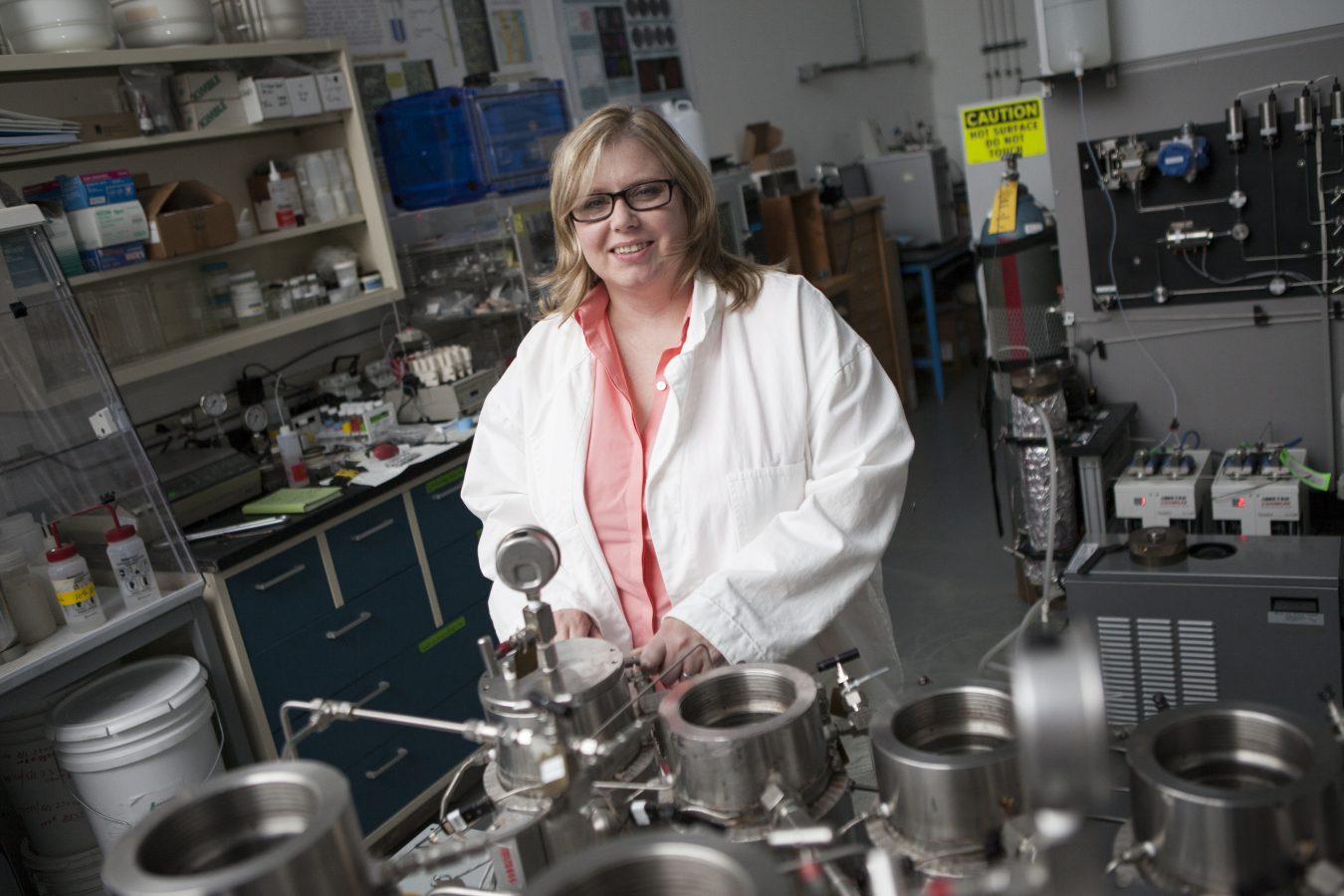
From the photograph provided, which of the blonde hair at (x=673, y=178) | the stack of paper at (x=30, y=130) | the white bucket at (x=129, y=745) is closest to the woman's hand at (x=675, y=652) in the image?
the blonde hair at (x=673, y=178)

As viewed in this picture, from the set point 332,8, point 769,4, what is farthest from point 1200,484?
point 769,4

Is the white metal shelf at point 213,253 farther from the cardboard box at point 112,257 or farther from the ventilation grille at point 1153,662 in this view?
the ventilation grille at point 1153,662

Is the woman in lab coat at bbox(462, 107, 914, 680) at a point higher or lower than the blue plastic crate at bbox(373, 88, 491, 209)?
lower

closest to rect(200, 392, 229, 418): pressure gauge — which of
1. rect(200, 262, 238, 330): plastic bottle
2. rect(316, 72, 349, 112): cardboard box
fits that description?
rect(200, 262, 238, 330): plastic bottle

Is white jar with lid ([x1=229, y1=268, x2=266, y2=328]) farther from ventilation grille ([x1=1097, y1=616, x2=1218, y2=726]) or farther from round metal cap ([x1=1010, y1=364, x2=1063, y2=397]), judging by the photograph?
ventilation grille ([x1=1097, y1=616, x2=1218, y2=726])

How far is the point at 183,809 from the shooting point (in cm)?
79

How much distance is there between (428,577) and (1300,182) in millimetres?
2416

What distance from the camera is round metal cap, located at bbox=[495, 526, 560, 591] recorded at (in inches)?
37.7

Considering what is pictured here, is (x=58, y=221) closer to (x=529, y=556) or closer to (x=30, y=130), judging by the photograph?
(x=30, y=130)

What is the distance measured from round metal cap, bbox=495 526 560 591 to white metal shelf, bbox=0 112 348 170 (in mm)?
2015

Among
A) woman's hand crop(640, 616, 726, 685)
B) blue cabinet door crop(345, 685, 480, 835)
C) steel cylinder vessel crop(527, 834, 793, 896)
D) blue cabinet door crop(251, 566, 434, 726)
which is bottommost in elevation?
blue cabinet door crop(345, 685, 480, 835)

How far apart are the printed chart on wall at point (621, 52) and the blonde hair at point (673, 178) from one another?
3.33 meters

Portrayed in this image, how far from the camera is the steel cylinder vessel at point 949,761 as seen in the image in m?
0.78

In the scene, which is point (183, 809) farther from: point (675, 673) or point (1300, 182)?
point (1300, 182)
